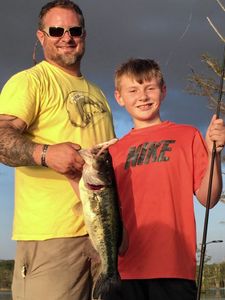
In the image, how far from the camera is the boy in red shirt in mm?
4762

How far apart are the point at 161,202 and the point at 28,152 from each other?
1.10m

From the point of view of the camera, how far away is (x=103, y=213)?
466cm

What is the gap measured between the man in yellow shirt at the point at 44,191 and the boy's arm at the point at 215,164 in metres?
1.06

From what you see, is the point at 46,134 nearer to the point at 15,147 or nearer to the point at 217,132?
the point at 15,147

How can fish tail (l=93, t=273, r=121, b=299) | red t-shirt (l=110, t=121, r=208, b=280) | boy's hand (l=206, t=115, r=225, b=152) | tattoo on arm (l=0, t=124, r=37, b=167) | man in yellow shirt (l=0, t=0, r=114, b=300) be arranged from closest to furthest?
boy's hand (l=206, t=115, r=225, b=152)
fish tail (l=93, t=273, r=121, b=299)
red t-shirt (l=110, t=121, r=208, b=280)
tattoo on arm (l=0, t=124, r=37, b=167)
man in yellow shirt (l=0, t=0, r=114, b=300)

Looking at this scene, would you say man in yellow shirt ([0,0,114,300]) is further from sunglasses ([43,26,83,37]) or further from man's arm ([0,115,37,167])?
sunglasses ([43,26,83,37])

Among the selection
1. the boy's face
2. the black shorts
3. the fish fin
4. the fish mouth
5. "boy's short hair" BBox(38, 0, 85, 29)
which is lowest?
the black shorts

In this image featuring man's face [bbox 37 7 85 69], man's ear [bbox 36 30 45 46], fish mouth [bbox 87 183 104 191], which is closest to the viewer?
fish mouth [bbox 87 183 104 191]

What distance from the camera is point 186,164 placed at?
16.1 ft

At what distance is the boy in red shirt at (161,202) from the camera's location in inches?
187

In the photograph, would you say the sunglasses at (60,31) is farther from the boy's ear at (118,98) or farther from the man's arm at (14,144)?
the man's arm at (14,144)

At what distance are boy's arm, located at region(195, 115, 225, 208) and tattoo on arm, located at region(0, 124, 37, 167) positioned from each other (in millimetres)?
1318

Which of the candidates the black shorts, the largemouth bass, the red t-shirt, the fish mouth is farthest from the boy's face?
the black shorts

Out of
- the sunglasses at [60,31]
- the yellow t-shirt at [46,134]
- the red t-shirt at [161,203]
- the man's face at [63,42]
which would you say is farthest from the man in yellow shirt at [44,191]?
the red t-shirt at [161,203]
